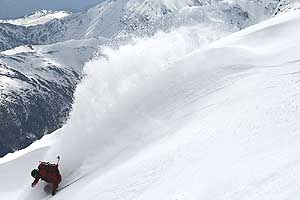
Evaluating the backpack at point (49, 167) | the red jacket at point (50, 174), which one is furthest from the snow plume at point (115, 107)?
the backpack at point (49, 167)

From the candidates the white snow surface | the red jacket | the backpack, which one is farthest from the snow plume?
the backpack

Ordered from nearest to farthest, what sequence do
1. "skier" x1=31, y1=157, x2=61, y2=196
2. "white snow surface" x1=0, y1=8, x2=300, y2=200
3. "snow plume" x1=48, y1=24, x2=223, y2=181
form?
"white snow surface" x1=0, y1=8, x2=300, y2=200
"skier" x1=31, y1=157, x2=61, y2=196
"snow plume" x1=48, y1=24, x2=223, y2=181

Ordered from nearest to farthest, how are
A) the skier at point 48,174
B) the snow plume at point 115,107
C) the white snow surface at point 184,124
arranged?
the white snow surface at point 184,124 < the skier at point 48,174 < the snow plume at point 115,107

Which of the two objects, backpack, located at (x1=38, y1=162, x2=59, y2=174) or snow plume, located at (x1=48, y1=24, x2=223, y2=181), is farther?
snow plume, located at (x1=48, y1=24, x2=223, y2=181)

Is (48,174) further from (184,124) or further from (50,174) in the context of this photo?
(184,124)

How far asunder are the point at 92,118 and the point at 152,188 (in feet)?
28.7

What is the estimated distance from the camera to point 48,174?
17.5 metres

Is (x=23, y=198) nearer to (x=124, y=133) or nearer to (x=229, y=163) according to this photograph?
(x=124, y=133)

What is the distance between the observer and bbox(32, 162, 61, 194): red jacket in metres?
17.4

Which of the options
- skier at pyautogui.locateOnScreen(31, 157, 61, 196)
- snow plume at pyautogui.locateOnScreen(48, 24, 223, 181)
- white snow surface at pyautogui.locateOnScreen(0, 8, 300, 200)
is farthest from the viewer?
snow plume at pyautogui.locateOnScreen(48, 24, 223, 181)

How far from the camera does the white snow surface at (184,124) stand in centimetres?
1088

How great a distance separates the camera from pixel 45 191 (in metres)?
18.4

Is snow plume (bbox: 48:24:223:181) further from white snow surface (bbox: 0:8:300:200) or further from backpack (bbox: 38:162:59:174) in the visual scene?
backpack (bbox: 38:162:59:174)

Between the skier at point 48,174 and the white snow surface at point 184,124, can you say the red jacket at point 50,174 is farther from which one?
the white snow surface at point 184,124
